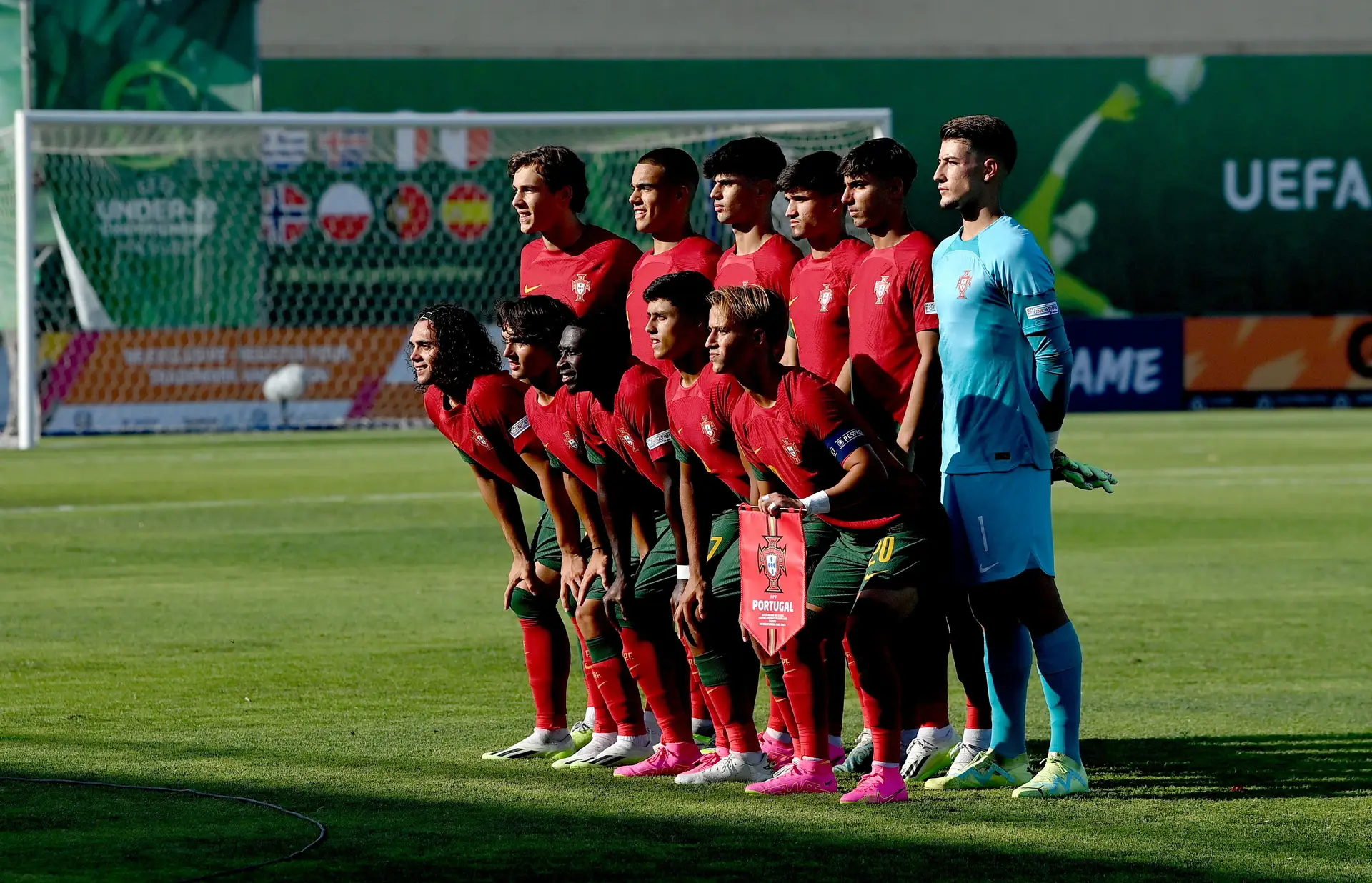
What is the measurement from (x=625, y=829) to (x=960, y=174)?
223 centimetres

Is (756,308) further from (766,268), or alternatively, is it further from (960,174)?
(960,174)

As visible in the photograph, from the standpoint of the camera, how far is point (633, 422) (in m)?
6.69

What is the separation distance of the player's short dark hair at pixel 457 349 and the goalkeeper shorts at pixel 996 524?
5.60 ft

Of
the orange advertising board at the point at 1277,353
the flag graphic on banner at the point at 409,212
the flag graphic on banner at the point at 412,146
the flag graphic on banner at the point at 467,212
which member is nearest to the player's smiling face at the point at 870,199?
the flag graphic on banner at the point at 412,146

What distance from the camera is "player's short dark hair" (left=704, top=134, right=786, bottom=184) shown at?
22.4ft

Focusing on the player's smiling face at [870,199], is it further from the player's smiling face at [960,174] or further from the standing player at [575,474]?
the standing player at [575,474]

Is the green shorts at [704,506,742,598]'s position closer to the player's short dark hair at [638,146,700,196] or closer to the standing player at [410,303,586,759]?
the standing player at [410,303,586,759]

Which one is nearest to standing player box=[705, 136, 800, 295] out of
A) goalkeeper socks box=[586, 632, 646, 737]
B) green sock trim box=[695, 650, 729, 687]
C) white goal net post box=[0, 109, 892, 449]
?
green sock trim box=[695, 650, 729, 687]

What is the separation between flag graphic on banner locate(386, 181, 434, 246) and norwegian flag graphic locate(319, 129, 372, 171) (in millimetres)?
1218

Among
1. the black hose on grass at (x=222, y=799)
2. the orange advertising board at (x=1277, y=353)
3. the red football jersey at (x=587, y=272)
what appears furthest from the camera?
the orange advertising board at (x=1277, y=353)

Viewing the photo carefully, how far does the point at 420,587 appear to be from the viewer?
13.0 meters

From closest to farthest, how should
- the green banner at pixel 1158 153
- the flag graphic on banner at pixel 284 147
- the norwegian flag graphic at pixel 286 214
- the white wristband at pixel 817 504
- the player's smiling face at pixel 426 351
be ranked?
the white wristband at pixel 817 504
the player's smiling face at pixel 426 351
the flag graphic on banner at pixel 284 147
the norwegian flag graphic at pixel 286 214
the green banner at pixel 1158 153

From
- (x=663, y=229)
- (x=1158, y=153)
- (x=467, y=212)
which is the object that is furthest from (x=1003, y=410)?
(x=1158, y=153)

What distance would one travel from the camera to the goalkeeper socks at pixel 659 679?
7.00 metres
